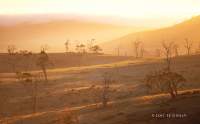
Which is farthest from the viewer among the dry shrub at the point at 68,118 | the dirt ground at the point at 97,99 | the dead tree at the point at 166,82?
the dead tree at the point at 166,82

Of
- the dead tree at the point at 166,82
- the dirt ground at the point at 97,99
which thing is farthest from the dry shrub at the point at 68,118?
the dead tree at the point at 166,82

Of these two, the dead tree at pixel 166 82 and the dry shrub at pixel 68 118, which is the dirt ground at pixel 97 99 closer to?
the dry shrub at pixel 68 118

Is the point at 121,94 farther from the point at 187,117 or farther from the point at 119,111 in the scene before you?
the point at 187,117

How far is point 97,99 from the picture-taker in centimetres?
8156

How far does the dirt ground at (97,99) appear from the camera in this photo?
50.6m

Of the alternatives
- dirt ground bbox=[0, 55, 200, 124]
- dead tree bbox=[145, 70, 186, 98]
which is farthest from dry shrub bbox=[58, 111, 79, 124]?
dead tree bbox=[145, 70, 186, 98]

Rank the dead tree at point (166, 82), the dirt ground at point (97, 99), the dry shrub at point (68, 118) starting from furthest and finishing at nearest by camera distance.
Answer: the dead tree at point (166, 82)
the dry shrub at point (68, 118)
the dirt ground at point (97, 99)

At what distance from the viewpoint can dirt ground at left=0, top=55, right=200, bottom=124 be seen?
50594mm

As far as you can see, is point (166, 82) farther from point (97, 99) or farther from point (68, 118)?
point (68, 118)

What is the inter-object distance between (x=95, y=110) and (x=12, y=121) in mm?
15592

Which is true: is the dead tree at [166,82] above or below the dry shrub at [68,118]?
above

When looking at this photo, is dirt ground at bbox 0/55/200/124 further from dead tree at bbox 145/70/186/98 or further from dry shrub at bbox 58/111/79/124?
dead tree at bbox 145/70/186/98

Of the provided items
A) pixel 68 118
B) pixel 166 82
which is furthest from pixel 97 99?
pixel 68 118

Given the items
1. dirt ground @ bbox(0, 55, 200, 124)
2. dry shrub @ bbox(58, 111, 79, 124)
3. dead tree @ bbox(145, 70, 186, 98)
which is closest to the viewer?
dirt ground @ bbox(0, 55, 200, 124)
